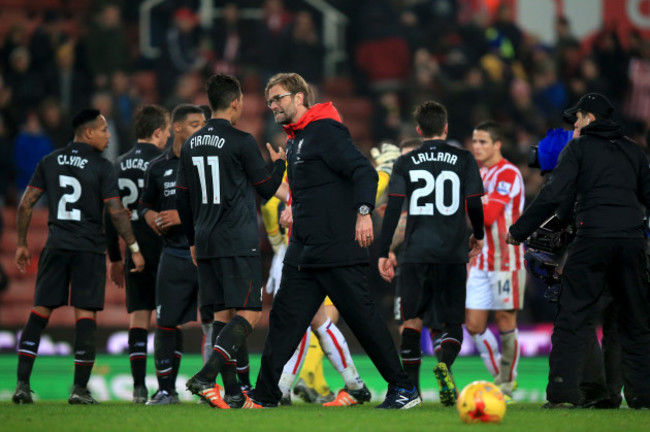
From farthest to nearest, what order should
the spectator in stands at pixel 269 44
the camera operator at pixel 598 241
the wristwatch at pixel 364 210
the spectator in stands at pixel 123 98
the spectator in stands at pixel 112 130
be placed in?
the spectator in stands at pixel 269 44 < the spectator in stands at pixel 123 98 < the spectator in stands at pixel 112 130 < the camera operator at pixel 598 241 < the wristwatch at pixel 364 210

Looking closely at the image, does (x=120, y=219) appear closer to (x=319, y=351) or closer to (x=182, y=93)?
(x=319, y=351)

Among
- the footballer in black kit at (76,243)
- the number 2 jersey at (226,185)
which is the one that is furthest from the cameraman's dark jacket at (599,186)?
the footballer in black kit at (76,243)

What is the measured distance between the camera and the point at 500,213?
9797 mm

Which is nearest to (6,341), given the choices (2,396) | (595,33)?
(2,396)

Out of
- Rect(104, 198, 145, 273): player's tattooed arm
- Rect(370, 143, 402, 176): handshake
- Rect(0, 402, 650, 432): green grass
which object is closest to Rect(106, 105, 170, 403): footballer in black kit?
Rect(104, 198, 145, 273): player's tattooed arm

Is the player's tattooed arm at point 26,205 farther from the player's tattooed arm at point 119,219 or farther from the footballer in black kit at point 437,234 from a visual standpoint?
the footballer in black kit at point 437,234

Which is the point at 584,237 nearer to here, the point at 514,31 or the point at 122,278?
the point at 122,278

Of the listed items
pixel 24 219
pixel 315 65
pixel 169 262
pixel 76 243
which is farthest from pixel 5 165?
pixel 169 262

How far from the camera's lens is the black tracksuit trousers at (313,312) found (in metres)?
7.10

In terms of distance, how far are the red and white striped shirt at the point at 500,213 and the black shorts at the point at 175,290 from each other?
2870mm

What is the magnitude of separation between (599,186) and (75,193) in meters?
4.27

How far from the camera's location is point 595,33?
19719mm

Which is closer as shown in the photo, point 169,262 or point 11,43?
point 169,262

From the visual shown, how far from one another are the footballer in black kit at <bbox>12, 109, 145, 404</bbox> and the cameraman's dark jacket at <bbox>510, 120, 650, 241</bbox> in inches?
140
